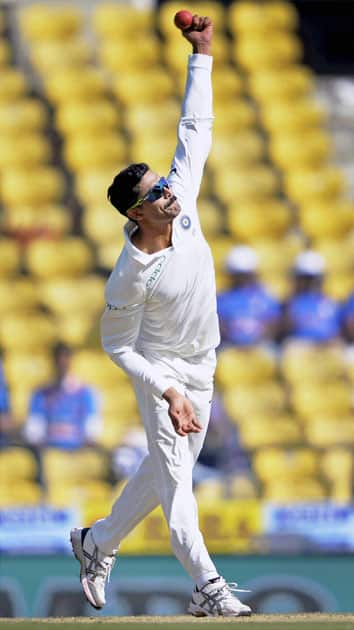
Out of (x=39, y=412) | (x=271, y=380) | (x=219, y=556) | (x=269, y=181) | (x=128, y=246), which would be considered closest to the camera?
(x=128, y=246)

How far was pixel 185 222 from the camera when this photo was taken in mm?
5195

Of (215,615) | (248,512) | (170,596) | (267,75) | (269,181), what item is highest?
(267,75)

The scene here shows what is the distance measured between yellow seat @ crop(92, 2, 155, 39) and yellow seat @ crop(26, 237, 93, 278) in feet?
7.84

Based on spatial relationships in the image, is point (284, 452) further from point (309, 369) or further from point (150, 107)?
point (150, 107)

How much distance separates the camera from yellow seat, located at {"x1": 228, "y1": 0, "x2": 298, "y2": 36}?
42.4ft

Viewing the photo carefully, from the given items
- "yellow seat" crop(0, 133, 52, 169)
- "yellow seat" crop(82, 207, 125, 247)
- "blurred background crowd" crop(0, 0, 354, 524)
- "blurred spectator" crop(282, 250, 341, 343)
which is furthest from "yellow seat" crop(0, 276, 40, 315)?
"blurred spectator" crop(282, 250, 341, 343)

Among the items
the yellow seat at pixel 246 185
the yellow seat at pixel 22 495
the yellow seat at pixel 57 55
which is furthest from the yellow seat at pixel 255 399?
the yellow seat at pixel 57 55

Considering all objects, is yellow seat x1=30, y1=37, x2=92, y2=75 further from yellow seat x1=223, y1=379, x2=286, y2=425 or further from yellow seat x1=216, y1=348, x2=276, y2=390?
yellow seat x1=223, y1=379, x2=286, y2=425

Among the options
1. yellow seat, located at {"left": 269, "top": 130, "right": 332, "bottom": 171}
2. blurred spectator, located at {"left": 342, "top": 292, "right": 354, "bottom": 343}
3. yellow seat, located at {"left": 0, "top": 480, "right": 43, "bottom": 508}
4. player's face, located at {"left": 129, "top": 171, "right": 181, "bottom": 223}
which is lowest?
yellow seat, located at {"left": 0, "top": 480, "right": 43, "bottom": 508}

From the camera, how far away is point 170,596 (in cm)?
895

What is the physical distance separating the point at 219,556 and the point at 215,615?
149 inches

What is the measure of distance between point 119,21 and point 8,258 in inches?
111

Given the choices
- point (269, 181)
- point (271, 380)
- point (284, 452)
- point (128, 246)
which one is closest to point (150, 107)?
point (269, 181)

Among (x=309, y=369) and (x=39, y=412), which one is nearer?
(x=39, y=412)
